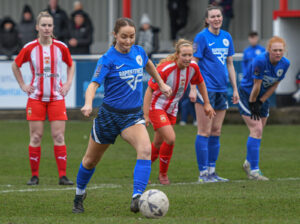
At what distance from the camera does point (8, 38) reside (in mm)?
19234

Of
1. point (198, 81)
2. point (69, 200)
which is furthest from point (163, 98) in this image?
point (69, 200)

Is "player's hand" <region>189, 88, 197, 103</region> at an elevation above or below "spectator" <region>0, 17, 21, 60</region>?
below

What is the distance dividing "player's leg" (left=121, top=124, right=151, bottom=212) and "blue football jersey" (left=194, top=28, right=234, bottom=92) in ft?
8.62

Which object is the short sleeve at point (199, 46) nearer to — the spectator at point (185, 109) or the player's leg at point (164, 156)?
the player's leg at point (164, 156)

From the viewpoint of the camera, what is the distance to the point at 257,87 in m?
9.61

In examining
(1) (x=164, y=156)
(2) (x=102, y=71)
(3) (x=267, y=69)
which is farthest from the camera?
(3) (x=267, y=69)

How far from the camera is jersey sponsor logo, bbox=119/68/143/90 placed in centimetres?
689

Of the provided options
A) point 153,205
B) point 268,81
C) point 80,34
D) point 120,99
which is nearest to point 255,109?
point 268,81

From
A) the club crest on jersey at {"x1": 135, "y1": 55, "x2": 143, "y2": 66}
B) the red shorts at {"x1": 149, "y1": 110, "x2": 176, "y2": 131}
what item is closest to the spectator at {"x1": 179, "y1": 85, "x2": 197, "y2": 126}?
the red shorts at {"x1": 149, "y1": 110, "x2": 176, "y2": 131}

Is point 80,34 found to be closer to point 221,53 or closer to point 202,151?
point 221,53

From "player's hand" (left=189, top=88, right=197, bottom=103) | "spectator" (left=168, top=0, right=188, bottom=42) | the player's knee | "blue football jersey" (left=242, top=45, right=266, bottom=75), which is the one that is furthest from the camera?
"spectator" (left=168, top=0, right=188, bottom=42)

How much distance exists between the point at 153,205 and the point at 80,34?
13.1 meters

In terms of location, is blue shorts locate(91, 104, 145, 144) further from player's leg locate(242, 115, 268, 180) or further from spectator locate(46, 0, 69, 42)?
spectator locate(46, 0, 69, 42)

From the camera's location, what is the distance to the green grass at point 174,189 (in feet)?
21.9
